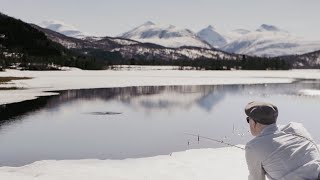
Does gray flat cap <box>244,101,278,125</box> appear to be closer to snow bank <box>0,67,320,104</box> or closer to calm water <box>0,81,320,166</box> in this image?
calm water <box>0,81,320,166</box>

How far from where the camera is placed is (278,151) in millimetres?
5086

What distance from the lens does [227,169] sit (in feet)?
44.1

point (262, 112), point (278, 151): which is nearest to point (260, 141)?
point (278, 151)

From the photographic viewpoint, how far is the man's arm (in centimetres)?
518

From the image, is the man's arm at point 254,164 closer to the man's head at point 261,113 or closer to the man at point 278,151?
the man at point 278,151

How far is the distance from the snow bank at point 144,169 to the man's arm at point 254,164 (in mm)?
7020

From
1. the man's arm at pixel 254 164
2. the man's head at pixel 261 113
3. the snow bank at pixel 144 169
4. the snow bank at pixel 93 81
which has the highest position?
the man's head at pixel 261 113

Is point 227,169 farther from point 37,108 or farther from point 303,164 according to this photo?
point 37,108

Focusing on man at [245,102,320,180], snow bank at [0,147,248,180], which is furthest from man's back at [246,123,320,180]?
snow bank at [0,147,248,180]

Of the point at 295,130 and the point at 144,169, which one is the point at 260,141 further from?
the point at 144,169

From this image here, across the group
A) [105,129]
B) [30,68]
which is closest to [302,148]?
[105,129]

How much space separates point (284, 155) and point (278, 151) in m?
0.08

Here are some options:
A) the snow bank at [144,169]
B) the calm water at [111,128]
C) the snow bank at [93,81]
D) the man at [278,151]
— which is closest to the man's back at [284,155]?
the man at [278,151]

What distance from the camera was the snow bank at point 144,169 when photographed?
41.1ft
